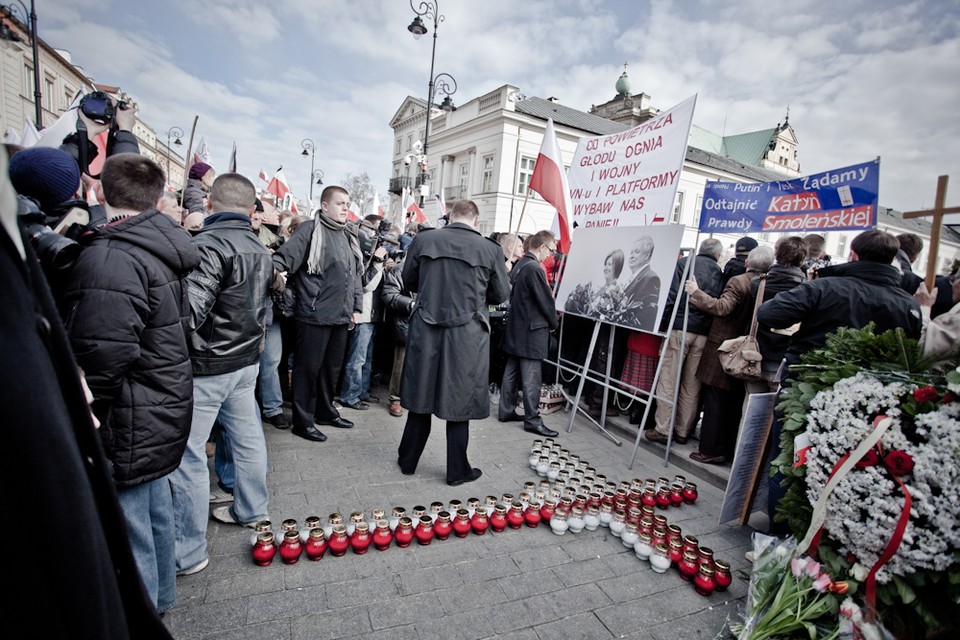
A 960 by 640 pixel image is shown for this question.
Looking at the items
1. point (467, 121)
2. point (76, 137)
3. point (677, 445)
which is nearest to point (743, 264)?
point (677, 445)

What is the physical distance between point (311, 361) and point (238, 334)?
5.68 feet

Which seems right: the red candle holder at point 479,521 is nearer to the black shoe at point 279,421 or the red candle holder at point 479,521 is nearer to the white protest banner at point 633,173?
the black shoe at point 279,421

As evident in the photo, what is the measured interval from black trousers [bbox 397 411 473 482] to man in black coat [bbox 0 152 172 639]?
3180mm

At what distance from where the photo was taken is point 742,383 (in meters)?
4.66

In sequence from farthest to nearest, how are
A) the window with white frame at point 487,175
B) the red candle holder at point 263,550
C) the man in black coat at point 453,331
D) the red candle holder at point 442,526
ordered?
1. the window with white frame at point 487,175
2. the man in black coat at point 453,331
3. the red candle holder at point 442,526
4. the red candle holder at point 263,550

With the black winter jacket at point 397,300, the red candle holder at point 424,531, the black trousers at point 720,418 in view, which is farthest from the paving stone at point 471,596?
the black winter jacket at point 397,300

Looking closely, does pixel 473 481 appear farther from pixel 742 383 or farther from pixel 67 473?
pixel 67 473

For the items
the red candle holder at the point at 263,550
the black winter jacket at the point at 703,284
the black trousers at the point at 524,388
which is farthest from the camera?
the black trousers at the point at 524,388

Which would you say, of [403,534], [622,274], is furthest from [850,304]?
[403,534]

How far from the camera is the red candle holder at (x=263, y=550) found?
267 cm

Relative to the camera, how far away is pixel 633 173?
497 cm

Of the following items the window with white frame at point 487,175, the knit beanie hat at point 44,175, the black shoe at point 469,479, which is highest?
the window with white frame at point 487,175

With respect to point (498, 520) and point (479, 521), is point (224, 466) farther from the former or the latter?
point (498, 520)

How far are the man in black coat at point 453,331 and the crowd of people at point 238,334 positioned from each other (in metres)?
0.02
